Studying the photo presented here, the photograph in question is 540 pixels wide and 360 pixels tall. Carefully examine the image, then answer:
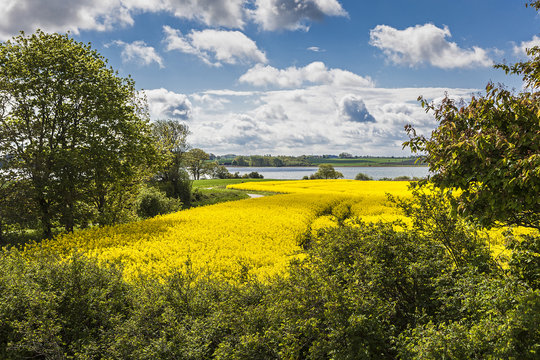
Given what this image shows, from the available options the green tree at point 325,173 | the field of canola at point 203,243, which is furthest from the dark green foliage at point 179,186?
the green tree at point 325,173

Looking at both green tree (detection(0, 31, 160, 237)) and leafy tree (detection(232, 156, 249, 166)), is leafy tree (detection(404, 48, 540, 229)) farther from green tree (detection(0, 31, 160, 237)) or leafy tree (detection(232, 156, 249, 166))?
leafy tree (detection(232, 156, 249, 166))

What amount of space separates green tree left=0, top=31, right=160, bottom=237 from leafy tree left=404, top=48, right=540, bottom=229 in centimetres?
1592

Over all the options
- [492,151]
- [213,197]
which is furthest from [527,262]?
[213,197]

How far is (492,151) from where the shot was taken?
4191 millimetres

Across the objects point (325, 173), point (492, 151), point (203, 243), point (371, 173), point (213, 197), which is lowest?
point (371, 173)

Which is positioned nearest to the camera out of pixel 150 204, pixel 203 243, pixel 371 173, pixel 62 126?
pixel 203 243

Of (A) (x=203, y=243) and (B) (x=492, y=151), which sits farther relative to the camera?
(A) (x=203, y=243)

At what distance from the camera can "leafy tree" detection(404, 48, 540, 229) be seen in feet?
12.4

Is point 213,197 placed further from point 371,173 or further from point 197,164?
point 371,173

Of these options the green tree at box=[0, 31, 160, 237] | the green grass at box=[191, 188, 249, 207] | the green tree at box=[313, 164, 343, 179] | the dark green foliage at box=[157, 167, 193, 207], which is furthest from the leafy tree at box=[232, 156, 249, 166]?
the green tree at box=[0, 31, 160, 237]

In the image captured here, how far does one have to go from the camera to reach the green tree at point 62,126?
14.7 m

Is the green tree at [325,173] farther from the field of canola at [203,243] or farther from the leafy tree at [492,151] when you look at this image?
the leafy tree at [492,151]

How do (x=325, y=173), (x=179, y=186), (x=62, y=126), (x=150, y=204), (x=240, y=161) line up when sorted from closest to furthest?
(x=62, y=126) → (x=150, y=204) → (x=179, y=186) → (x=325, y=173) → (x=240, y=161)

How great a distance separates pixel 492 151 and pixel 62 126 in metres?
20.0
